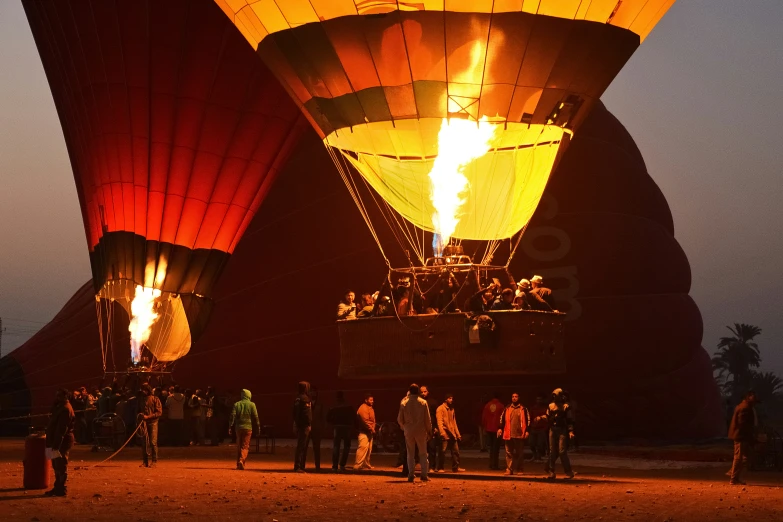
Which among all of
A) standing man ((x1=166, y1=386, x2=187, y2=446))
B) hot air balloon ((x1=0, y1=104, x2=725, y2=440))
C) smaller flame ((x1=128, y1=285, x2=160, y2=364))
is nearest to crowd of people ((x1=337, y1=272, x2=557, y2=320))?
hot air balloon ((x1=0, y1=104, x2=725, y2=440))

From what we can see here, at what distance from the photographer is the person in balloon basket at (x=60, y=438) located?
9492 millimetres

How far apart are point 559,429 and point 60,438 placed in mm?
5062

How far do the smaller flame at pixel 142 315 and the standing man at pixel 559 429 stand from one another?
885 centimetres

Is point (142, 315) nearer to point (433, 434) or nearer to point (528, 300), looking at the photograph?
point (433, 434)

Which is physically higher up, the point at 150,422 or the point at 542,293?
the point at 542,293

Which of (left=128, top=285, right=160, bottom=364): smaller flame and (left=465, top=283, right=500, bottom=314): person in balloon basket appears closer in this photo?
(left=465, top=283, right=500, bottom=314): person in balloon basket

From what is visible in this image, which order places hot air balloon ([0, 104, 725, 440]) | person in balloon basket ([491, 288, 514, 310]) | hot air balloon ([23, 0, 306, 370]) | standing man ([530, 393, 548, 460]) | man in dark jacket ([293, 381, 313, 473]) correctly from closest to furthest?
person in balloon basket ([491, 288, 514, 310])
man in dark jacket ([293, 381, 313, 473])
standing man ([530, 393, 548, 460])
hot air balloon ([0, 104, 725, 440])
hot air balloon ([23, 0, 306, 370])

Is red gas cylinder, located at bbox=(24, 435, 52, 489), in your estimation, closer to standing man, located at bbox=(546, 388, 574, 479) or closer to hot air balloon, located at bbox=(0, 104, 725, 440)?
standing man, located at bbox=(546, 388, 574, 479)

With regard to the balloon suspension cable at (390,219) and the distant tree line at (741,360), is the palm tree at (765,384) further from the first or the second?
the balloon suspension cable at (390,219)

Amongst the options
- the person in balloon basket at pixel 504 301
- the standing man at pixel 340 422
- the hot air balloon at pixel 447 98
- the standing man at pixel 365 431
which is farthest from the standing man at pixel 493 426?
the person in balloon basket at pixel 504 301

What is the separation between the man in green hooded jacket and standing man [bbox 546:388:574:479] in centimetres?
321

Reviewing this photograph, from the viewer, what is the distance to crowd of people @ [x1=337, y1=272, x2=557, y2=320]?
10969mm

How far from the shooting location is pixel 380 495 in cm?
994

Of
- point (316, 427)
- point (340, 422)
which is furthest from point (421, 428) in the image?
point (316, 427)
